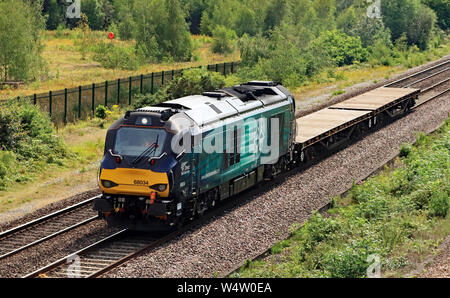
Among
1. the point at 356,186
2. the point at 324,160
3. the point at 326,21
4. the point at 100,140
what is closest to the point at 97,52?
the point at 326,21

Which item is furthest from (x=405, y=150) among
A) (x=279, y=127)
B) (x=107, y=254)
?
(x=107, y=254)

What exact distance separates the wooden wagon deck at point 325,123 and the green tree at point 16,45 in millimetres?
21508

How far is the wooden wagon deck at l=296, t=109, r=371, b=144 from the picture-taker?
27822 millimetres

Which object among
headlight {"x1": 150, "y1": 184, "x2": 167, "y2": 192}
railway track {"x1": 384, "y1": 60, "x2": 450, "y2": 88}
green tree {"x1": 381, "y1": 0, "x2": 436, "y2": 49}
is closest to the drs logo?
headlight {"x1": 150, "y1": 184, "x2": 167, "y2": 192}

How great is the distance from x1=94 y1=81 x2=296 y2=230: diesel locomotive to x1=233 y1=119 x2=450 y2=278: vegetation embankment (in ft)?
9.04

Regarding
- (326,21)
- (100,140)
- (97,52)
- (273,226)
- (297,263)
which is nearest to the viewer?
(297,263)

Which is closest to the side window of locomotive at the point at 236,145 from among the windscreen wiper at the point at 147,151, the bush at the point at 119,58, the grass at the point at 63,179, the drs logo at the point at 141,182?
the windscreen wiper at the point at 147,151

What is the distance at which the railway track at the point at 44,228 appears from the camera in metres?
17.8

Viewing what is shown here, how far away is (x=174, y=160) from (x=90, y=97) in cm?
2273

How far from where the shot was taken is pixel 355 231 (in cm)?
1794

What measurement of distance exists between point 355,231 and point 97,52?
52739mm

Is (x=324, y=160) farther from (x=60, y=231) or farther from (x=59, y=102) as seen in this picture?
(x=59, y=102)

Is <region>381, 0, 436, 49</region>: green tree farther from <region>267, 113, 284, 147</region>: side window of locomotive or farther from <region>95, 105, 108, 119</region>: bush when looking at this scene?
<region>267, 113, 284, 147</region>: side window of locomotive

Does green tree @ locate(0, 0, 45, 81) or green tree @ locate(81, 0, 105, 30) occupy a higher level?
green tree @ locate(81, 0, 105, 30)
